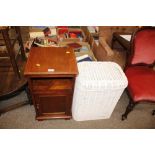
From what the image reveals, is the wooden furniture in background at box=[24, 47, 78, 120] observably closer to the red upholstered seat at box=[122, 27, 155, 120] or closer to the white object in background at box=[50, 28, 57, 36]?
the red upholstered seat at box=[122, 27, 155, 120]

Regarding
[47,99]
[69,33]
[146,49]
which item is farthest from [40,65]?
[69,33]

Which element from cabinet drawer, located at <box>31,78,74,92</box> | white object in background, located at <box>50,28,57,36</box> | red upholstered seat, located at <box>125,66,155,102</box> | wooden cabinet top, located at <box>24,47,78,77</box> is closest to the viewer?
wooden cabinet top, located at <box>24,47,78,77</box>

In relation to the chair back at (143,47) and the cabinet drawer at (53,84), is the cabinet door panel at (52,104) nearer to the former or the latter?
the cabinet drawer at (53,84)

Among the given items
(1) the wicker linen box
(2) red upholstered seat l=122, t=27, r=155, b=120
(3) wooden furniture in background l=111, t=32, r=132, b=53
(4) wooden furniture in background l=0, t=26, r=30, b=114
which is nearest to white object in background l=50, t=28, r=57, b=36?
(4) wooden furniture in background l=0, t=26, r=30, b=114

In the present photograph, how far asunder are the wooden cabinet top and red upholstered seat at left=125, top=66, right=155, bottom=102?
0.68m

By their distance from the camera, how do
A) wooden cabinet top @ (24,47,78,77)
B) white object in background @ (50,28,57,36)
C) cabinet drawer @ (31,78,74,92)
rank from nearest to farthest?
wooden cabinet top @ (24,47,78,77) < cabinet drawer @ (31,78,74,92) < white object in background @ (50,28,57,36)

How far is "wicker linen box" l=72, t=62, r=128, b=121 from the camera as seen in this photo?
1223 mm

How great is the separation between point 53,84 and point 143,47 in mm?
1012

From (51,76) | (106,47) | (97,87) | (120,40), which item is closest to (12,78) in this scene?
(51,76)

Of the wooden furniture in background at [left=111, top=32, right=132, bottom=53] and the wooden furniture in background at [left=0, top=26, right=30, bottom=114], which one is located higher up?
the wooden furniture in background at [left=111, top=32, right=132, bottom=53]

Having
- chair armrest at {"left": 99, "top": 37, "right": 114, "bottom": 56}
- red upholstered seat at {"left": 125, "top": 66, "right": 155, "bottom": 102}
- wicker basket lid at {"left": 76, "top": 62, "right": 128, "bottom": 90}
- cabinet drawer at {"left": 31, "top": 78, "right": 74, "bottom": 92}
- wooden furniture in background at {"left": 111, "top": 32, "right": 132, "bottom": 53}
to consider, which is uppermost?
wooden furniture in background at {"left": 111, "top": 32, "right": 132, "bottom": 53}

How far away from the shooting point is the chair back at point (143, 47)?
1.48m

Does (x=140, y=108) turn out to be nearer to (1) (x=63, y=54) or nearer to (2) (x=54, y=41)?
(1) (x=63, y=54)

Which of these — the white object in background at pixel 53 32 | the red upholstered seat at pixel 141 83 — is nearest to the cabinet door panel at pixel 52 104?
the red upholstered seat at pixel 141 83
